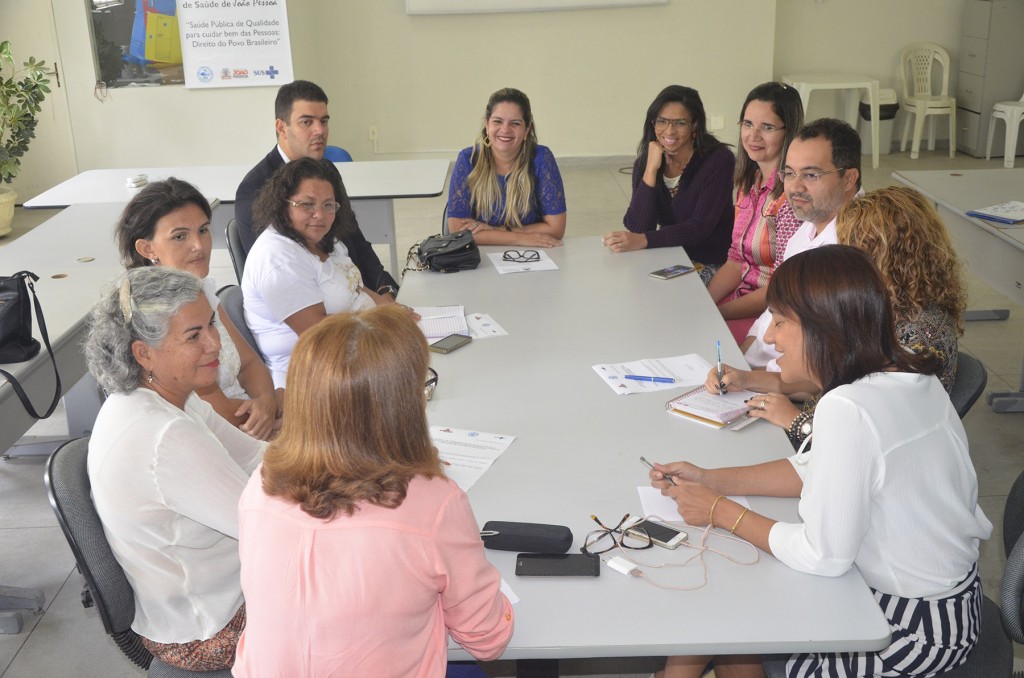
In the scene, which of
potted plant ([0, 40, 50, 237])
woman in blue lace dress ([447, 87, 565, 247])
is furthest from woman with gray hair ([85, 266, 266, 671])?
potted plant ([0, 40, 50, 237])

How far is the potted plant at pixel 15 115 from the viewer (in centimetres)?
673

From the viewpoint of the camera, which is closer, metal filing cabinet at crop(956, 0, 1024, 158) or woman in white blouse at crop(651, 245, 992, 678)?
woman in white blouse at crop(651, 245, 992, 678)

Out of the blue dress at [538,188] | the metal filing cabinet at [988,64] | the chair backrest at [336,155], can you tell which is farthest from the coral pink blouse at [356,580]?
the metal filing cabinet at [988,64]

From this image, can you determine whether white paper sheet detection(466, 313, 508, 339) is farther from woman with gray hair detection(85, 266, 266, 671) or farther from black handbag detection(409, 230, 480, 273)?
woman with gray hair detection(85, 266, 266, 671)

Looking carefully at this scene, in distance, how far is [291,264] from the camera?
3055 millimetres

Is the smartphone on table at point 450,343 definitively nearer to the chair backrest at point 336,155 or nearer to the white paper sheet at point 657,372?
the white paper sheet at point 657,372

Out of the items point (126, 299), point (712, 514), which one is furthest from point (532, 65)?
point (712, 514)

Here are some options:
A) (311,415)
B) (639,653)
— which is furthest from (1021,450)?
(311,415)

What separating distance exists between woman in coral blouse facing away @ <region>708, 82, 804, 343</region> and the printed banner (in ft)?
15.9

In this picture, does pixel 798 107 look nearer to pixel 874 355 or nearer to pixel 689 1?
pixel 874 355

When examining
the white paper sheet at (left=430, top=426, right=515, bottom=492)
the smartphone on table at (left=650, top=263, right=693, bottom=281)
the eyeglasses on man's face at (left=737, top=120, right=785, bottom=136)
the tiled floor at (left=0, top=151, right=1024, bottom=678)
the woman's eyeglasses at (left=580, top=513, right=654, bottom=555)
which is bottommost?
the tiled floor at (left=0, top=151, right=1024, bottom=678)

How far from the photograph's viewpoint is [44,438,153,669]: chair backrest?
1769mm

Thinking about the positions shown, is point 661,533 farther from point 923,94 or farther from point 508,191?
point 923,94

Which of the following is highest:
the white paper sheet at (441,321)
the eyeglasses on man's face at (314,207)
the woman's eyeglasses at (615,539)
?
the eyeglasses on man's face at (314,207)
